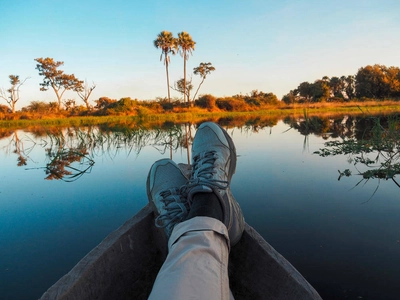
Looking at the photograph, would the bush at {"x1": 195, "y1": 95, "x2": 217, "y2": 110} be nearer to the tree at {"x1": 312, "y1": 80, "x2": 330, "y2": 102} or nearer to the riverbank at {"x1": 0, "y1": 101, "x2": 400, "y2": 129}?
the riverbank at {"x1": 0, "y1": 101, "x2": 400, "y2": 129}

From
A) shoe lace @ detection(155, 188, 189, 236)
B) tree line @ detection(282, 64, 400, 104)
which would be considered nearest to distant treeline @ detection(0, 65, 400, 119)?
tree line @ detection(282, 64, 400, 104)

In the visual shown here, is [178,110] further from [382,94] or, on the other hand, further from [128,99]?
[382,94]

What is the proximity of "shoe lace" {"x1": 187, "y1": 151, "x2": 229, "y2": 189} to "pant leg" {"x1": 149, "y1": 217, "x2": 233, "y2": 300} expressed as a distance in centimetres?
39

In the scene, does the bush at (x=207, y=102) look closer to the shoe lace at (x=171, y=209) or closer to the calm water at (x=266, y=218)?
the calm water at (x=266, y=218)

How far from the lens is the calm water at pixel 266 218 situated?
127cm

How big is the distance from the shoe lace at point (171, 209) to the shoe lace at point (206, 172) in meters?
0.10

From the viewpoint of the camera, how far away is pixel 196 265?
748 millimetres

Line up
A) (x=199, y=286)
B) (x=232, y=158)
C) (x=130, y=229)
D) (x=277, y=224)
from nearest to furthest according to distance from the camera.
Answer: (x=199, y=286) < (x=130, y=229) < (x=277, y=224) < (x=232, y=158)

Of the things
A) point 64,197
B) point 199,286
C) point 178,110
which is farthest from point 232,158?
point 178,110

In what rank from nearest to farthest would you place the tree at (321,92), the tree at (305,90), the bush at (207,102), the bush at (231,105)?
the bush at (207,102)
the bush at (231,105)
the tree at (321,92)
the tree at (305,90)

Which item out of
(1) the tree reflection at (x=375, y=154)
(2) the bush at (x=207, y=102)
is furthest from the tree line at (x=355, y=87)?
(1) the tree reflection at (x=375, y=154)

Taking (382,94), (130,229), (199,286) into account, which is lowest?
(130,229)

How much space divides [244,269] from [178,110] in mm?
23877

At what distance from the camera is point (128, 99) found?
83.1 ft
